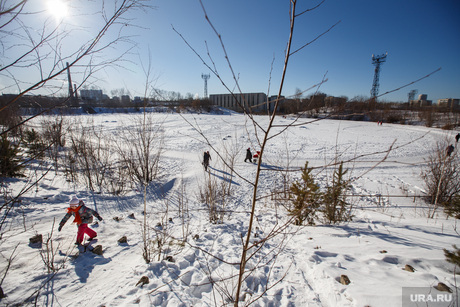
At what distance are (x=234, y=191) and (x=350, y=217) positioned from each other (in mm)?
3971

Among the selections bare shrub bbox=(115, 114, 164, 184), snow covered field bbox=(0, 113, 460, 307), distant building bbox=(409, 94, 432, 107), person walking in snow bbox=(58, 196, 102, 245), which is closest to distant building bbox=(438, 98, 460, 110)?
distant building bbox=(409, 94, 432, 107)

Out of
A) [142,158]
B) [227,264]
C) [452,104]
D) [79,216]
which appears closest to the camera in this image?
[227,264]

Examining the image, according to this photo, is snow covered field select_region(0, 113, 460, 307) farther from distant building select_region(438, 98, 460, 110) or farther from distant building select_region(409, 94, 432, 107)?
distant building select_region(409, 94, 432, 107)

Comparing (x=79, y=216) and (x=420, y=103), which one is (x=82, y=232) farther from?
(x=420, y=103)

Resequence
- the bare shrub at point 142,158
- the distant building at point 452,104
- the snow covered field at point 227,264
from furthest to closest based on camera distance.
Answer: the distant building at point 452,104 < the bare shrub at point 142,158 < the snow covered field at point 227,264

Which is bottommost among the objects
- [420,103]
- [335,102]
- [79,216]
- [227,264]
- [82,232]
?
[227,264]

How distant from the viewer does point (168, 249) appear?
3.12 meters

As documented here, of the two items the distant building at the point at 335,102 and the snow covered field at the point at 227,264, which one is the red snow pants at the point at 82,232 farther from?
the distant building at the point at 335,102

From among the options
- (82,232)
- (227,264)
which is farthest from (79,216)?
(227,264)

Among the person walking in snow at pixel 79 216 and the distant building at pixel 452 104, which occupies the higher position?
the distant building at pixel 452 104

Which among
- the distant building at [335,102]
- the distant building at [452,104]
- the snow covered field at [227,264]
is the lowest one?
the snow covered field at [227,264]

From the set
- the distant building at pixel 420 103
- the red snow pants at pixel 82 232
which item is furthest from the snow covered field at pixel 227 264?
the distant building at pixel 420 103

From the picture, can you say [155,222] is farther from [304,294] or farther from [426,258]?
[426,258]

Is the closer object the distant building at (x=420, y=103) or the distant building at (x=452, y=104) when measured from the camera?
the distant building at (x=452, y=104)
